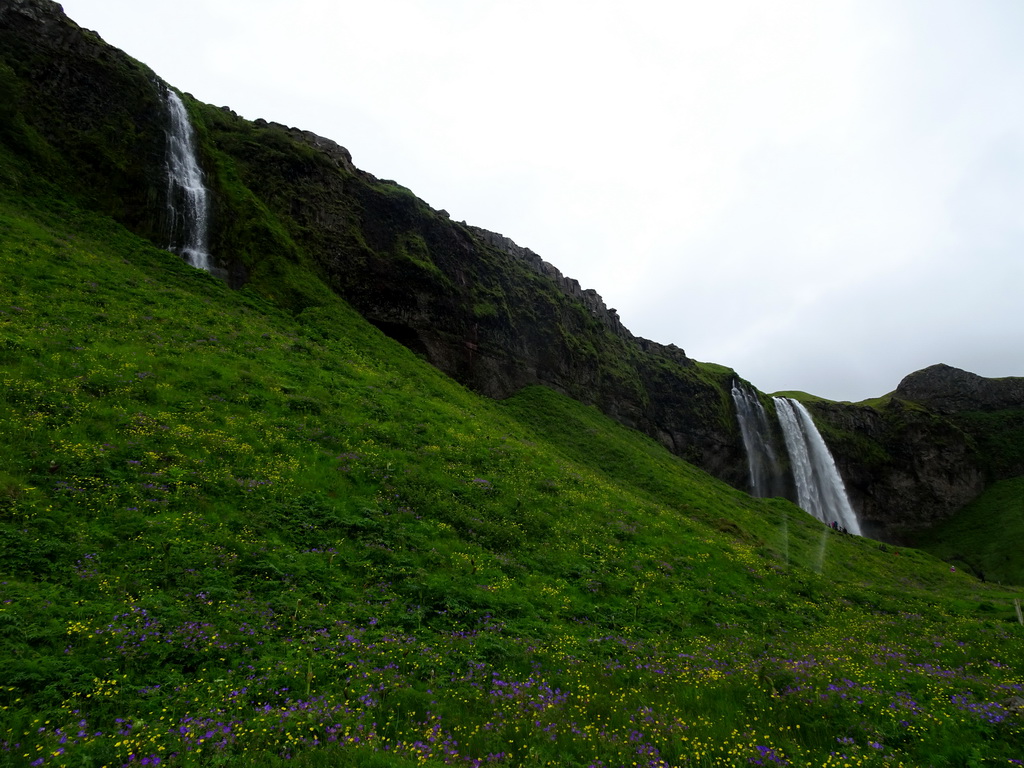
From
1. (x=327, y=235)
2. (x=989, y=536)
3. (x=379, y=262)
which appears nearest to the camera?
(x=327, y=235)

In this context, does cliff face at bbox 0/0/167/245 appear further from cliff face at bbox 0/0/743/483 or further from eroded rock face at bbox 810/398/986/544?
eroded rock face at bbox 810/398/986/544

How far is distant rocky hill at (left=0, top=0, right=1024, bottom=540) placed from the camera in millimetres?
37250

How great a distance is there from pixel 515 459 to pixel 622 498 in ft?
21.9

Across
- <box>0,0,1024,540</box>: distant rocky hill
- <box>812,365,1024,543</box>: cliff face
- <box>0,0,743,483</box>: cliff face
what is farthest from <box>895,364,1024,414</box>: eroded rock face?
<box>0,0,743,483</box>: cliff face

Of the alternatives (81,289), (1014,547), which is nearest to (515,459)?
(81,289)

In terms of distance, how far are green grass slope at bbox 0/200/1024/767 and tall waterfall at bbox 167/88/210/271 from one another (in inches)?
398

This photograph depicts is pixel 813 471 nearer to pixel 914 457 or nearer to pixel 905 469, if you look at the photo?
pixel 905 469

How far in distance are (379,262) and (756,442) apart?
71.7 metres

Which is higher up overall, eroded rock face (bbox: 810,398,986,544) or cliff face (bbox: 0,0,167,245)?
eroded rock face (bbox: 810,398,986,544)

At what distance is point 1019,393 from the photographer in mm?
109188

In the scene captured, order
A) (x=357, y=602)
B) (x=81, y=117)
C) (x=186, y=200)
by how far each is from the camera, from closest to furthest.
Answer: (x=357, y=602)
(x=81, y=117)
(x=186, y=200)

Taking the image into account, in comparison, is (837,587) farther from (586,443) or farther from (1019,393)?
(1019,393)

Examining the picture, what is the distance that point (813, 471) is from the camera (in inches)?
3388

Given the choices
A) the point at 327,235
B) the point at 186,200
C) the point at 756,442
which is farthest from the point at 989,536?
the point at 186,200
